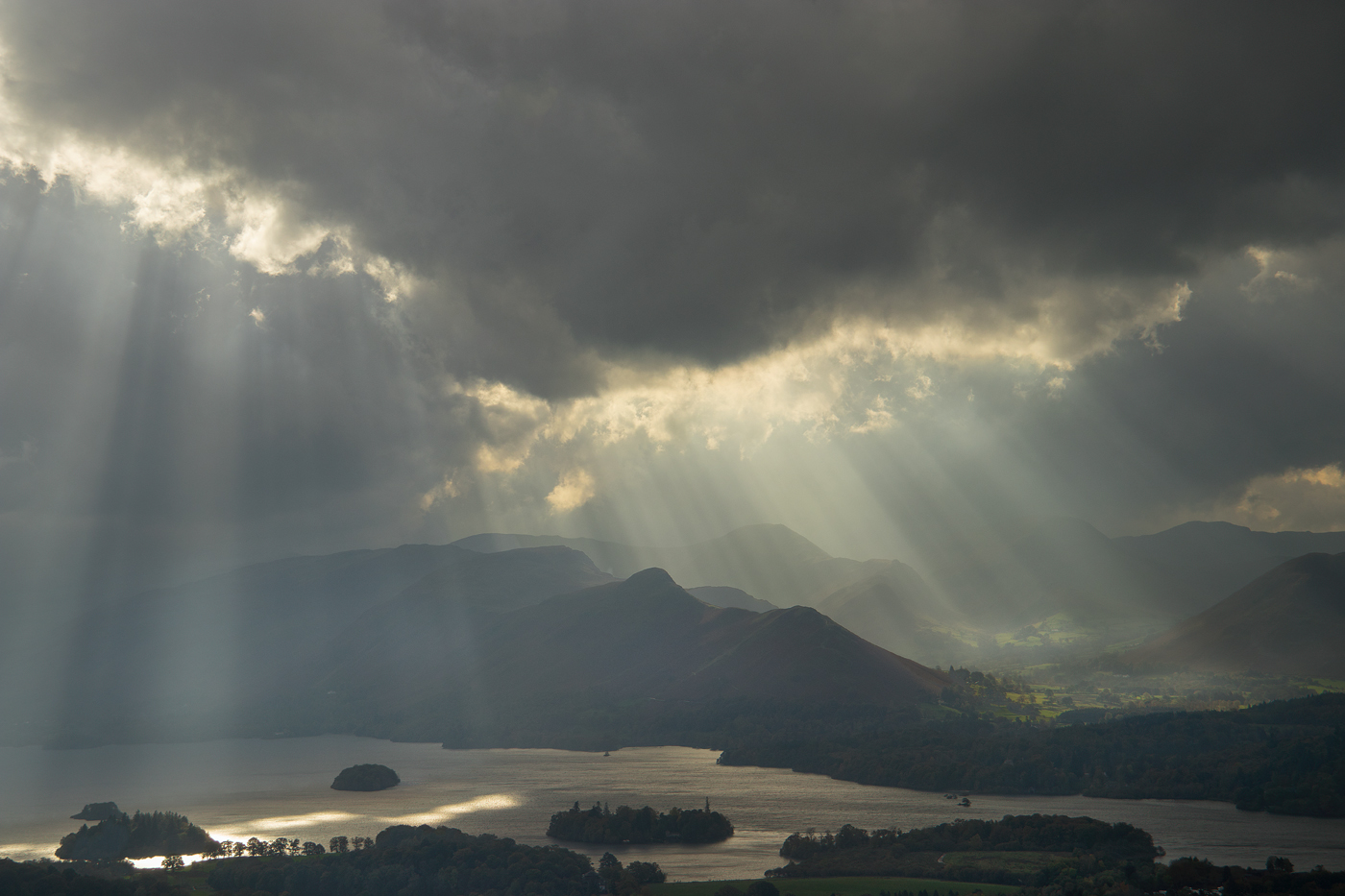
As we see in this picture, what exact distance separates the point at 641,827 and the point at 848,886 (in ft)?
165

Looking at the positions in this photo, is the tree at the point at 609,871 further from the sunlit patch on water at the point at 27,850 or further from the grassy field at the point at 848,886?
the sunlit patch on water at the point at 27,850

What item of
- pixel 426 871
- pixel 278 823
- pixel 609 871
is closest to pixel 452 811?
pixel 278 823

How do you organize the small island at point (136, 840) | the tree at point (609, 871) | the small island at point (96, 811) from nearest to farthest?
the tree at point (609, 871) < the small island at point (136, 840) < the small island at point (96, 811)

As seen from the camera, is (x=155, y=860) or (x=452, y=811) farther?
(x=452, y=811)

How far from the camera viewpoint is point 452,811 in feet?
602

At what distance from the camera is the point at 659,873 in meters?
126

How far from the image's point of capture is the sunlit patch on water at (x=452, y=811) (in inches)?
6796

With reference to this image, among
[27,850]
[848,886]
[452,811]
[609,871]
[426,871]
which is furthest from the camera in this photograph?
[452,811]

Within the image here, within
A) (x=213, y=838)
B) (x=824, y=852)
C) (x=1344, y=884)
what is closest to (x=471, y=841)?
(x=824, y=852)

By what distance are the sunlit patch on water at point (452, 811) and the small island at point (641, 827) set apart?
25.0m

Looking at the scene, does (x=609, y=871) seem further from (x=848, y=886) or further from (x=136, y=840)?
(x=136, y=840)

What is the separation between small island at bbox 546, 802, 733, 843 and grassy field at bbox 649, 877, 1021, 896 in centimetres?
3220

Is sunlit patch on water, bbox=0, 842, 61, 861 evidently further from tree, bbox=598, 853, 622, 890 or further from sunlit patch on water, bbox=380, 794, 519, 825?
tree, bbox=598, 853, 622, 890

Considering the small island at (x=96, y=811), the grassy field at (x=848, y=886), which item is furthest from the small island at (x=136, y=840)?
the grassy field at (x=848, y=886)
